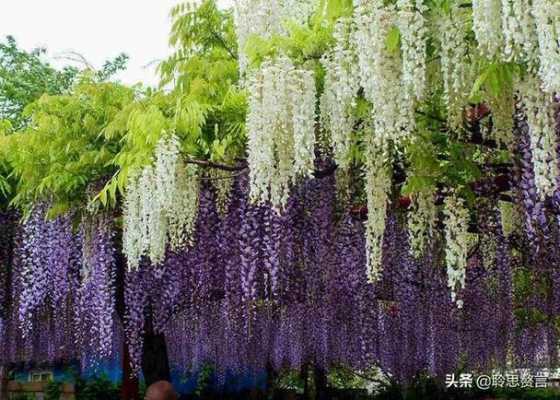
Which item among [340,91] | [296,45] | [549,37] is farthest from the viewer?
[296,45]

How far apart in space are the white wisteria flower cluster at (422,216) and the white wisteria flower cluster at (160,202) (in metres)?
1.74

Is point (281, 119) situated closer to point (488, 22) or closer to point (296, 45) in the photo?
point (296, 45)

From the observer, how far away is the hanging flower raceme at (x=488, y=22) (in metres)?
3.34

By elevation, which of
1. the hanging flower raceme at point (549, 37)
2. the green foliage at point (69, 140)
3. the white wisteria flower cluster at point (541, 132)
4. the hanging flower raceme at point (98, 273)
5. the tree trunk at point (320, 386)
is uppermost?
the green foliage at point (69, 140)


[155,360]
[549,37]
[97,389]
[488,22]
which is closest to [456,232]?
[488,22]

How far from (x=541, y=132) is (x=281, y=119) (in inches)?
57.7

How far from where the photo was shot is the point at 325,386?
48.9 feet

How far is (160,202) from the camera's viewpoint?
5.49 m

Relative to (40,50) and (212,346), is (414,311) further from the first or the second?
(40,50)

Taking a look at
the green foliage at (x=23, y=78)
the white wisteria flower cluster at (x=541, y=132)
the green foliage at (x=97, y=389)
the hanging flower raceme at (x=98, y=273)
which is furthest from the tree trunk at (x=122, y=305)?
the green foliage at (x=23, y=78)

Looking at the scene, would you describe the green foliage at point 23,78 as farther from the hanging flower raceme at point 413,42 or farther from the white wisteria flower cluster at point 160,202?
the hanging flower raceme at point 413,42

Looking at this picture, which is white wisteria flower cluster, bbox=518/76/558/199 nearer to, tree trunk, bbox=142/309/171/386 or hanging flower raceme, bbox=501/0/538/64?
hanging flower raceme, bbox=501/0/538/64

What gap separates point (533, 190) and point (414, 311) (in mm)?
4660

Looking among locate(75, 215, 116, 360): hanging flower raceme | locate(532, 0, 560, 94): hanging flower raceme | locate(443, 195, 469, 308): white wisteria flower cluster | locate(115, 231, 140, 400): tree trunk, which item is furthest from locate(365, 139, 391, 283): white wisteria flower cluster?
locate(115, 231, 140, 400): tree trunk
